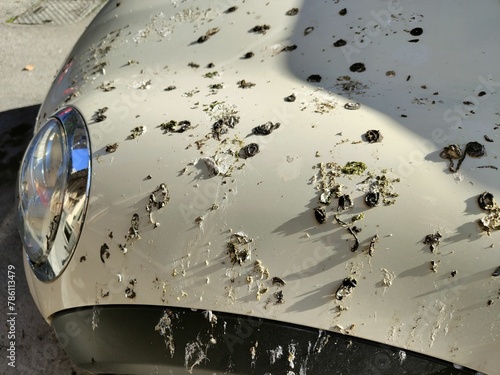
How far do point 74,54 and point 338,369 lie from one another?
1689 mm

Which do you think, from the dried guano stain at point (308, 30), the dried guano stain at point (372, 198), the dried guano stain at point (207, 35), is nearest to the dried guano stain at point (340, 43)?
the dried guano stain at point (308, 30)

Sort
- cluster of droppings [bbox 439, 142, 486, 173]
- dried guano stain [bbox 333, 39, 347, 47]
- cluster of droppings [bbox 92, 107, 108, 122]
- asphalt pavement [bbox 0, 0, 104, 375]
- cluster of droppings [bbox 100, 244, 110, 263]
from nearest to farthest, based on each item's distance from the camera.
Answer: cluster of droppings [bbox 439, 142, 486, 173] → cluster of droppings [bbox 100, 244, 110, 263] → cluster of droppings [bbox 92, 107, 108, 122] → dried guano stain [bbox 333, 39, 347, 47] → asphalt pavement [bbox 0, 0, 104, 375]

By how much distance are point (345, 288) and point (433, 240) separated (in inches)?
9.7

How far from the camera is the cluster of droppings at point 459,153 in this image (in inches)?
59.5

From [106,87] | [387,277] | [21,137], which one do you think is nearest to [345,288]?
[387,277]

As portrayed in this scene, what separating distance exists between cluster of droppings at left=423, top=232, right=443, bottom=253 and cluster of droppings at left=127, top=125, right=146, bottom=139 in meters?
0.89

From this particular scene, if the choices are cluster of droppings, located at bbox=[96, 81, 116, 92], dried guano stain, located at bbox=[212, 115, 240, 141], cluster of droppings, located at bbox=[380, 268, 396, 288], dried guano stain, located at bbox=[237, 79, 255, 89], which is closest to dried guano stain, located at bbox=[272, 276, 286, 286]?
cluster of droppings, located at bbox=[380, 268, 396, 288]

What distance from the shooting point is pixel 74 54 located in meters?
2.39

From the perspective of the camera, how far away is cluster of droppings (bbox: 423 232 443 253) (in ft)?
4.62

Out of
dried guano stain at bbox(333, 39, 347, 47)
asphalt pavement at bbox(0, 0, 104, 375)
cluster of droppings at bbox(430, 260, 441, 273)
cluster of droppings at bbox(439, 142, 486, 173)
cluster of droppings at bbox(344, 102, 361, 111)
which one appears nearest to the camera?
cluster of droppings at bbox(430, 260, 441, 273)

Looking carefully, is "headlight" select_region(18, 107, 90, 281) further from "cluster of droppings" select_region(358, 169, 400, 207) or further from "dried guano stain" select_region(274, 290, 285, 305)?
"cluster of droppings" select_region(358, 169, 400, 207)

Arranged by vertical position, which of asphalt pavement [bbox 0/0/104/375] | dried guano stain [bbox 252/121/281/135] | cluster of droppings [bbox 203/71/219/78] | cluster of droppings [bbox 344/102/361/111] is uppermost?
dried guano stain [bbox 252/121/281/135]

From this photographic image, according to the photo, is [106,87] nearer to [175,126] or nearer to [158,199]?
[175,126]

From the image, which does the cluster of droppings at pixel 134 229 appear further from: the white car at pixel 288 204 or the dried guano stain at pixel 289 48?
the dried guano stain at pixel 289 48
